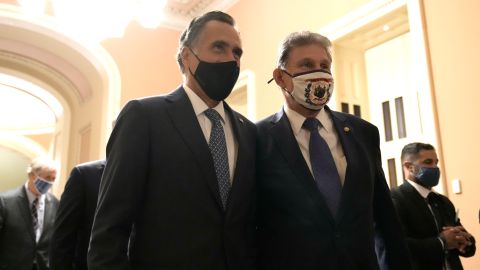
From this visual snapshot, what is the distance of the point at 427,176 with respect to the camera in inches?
121

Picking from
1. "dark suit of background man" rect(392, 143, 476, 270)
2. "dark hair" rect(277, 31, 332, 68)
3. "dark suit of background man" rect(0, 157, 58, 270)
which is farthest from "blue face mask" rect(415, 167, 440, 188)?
"dark suit of background man" rect(0, 157, 58, 270)

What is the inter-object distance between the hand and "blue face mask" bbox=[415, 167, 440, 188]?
0.31m

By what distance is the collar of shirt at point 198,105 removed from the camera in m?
1.71

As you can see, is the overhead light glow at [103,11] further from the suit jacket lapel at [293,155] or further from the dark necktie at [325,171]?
the dark necktie at [325,171]

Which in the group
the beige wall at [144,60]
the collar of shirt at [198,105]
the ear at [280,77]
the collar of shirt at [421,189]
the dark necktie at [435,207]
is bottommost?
the dark necktie at [435,207]

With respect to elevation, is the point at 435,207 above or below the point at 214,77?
below

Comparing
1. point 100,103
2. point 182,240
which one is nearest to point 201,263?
point 182,240

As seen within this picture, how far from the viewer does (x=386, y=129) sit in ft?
17.8

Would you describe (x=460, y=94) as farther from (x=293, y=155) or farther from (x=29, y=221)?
(x=29, y=221)

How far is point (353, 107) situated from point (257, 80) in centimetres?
149

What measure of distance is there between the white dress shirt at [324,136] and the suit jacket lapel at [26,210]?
2755 mm

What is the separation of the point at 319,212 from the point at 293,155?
236 mm

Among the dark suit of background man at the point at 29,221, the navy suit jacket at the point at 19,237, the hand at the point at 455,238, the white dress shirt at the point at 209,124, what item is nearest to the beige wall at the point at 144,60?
the dark suit of background man at the point at 29,221

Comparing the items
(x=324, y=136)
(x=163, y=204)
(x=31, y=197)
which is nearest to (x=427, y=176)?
(x=324, y=136)
